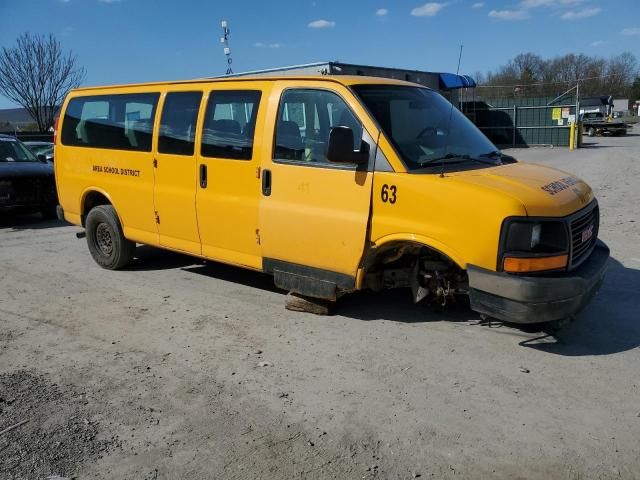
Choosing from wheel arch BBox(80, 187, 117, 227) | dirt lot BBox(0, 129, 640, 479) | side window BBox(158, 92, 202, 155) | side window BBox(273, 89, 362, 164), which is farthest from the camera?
wheel arch BBox(80, 187, 117, 227)

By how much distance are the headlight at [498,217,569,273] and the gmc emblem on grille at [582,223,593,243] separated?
1.73ft

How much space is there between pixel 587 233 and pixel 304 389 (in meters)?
2.62

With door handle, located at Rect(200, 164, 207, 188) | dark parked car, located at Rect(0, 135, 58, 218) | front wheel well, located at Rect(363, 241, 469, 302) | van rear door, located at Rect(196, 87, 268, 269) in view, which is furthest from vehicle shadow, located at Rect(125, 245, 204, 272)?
dark parked car, located at Rect(0, 135, 58, 218)

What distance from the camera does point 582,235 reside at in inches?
175

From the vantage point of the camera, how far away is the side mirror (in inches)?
174

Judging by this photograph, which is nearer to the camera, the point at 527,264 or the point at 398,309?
the point at 527,264

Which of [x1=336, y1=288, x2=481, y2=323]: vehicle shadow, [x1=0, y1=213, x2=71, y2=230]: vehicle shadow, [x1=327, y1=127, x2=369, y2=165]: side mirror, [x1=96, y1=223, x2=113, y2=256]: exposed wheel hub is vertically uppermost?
[x1=327, y1=127, x2=369, y2=165]: side mirror

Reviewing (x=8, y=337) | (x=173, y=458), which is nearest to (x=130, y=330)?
(x=8, y=337)

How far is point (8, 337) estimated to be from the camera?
4.98 metres

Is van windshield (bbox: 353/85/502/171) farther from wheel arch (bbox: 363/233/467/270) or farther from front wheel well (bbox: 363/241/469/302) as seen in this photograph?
front wheel well (bbox: 363/241/469/302)

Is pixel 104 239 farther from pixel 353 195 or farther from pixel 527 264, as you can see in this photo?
pixel 527 264

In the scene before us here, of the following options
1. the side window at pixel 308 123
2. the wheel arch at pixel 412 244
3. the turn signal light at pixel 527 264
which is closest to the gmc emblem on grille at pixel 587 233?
the turn signal light at pixel 527 264

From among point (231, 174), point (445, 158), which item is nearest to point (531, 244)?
point (445, 158)

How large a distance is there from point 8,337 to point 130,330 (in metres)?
1.05
